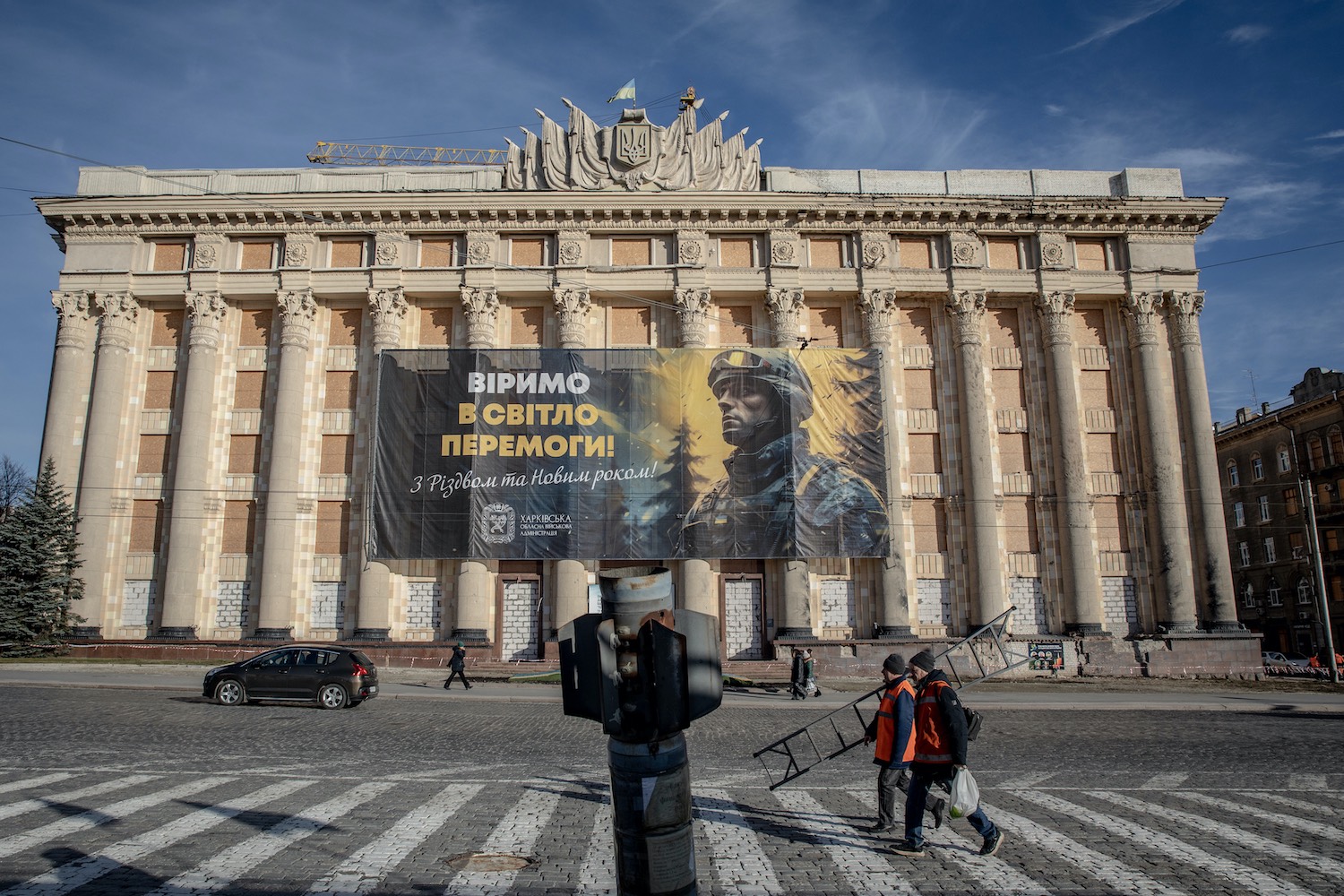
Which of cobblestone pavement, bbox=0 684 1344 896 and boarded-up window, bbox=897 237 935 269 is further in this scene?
boarded-up window, bbox=897 237 935 269

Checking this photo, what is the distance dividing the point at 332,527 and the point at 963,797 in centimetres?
2884

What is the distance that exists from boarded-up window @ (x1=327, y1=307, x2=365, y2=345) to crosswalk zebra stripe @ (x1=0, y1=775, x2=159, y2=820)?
25.3 meters

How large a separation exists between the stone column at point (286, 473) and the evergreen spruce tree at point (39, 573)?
6.40 m

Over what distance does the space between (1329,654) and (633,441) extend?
77.9ft

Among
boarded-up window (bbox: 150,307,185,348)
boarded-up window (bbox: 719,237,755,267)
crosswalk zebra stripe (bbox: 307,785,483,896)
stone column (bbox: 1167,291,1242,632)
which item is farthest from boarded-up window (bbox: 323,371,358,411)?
stone column (bbox: 1167,291,1242,632)

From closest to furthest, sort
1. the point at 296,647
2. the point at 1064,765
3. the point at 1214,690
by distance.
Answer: the point at 1064,765 < the point at 296,647 < the point at 1214,690

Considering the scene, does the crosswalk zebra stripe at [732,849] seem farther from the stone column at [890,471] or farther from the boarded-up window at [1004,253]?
the boarded-up window at [1004,253]

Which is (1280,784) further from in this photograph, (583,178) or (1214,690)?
(583,178)

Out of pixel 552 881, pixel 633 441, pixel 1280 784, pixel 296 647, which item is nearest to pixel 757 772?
pixel 552 881

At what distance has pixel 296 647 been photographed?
20.1 metres

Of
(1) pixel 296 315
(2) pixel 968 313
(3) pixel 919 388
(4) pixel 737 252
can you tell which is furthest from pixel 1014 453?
(1) pixel 296 315

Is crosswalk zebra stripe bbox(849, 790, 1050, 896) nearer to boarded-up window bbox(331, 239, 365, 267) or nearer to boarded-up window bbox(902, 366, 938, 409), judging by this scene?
boarded-up window bbox(902, 366, 938, 409)

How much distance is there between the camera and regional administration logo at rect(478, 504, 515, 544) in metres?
30.0

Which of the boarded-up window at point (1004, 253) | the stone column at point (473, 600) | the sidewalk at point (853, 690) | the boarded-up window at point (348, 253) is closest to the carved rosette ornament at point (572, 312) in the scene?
the stone column at point (473, 600)
